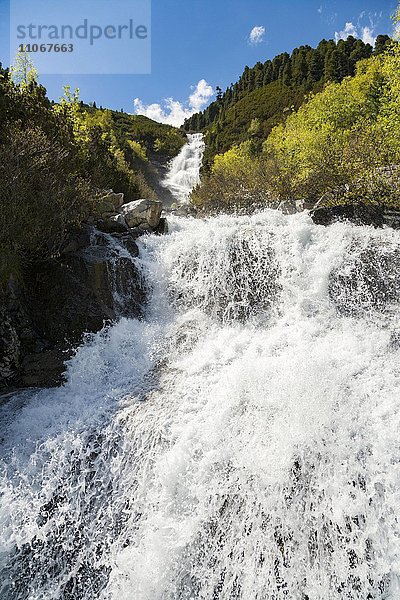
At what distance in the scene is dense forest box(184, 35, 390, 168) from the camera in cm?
3897

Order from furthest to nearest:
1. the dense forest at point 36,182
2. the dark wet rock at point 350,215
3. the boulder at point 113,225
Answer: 1. the boulder at point 113,225
2. the dark wet rock at point 350,215
3. the dense forest at point 36,182

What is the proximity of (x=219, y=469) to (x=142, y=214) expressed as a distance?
30.4ft

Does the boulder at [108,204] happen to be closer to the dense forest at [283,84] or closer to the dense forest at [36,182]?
Result: the dense forest at [36,182]

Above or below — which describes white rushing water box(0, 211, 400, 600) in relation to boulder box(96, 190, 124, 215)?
below

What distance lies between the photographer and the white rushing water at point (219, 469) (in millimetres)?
3715

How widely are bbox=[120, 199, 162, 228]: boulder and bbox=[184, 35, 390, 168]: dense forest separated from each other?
23829mm

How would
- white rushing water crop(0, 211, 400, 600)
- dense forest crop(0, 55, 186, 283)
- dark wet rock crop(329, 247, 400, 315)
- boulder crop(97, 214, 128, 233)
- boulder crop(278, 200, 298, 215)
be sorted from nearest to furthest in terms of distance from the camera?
white rushing water crop(0, 211, 400, 600) → dark wet rock crop(329, 247, 400, 315) → dense forest crop(0, 55, 186, 283) → boulder crop(97, 214, 128, 233) → boulder crop(278, 200, 298, 215)

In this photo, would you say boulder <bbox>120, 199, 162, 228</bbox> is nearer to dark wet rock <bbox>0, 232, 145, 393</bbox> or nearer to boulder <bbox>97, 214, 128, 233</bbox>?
boulder <bbox>97, 214, 128, 233</bbox>

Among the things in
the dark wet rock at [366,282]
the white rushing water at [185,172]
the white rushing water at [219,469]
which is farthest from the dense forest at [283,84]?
the white rushing water at [219,469]

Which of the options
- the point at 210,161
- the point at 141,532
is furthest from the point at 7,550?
the point at 210,161

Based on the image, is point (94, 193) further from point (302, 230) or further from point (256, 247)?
point (302, 230)

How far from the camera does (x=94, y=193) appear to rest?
12.0 metres

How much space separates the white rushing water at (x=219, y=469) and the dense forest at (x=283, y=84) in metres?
30.6

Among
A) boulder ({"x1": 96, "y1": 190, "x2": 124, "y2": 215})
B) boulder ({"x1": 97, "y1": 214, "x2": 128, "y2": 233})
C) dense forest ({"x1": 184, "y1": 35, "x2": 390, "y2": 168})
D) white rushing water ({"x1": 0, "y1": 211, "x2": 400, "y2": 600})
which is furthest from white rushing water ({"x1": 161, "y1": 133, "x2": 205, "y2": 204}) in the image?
white rushing water ({"x1": 0, "y1": 211, "x2": 400, "y2": 600})
